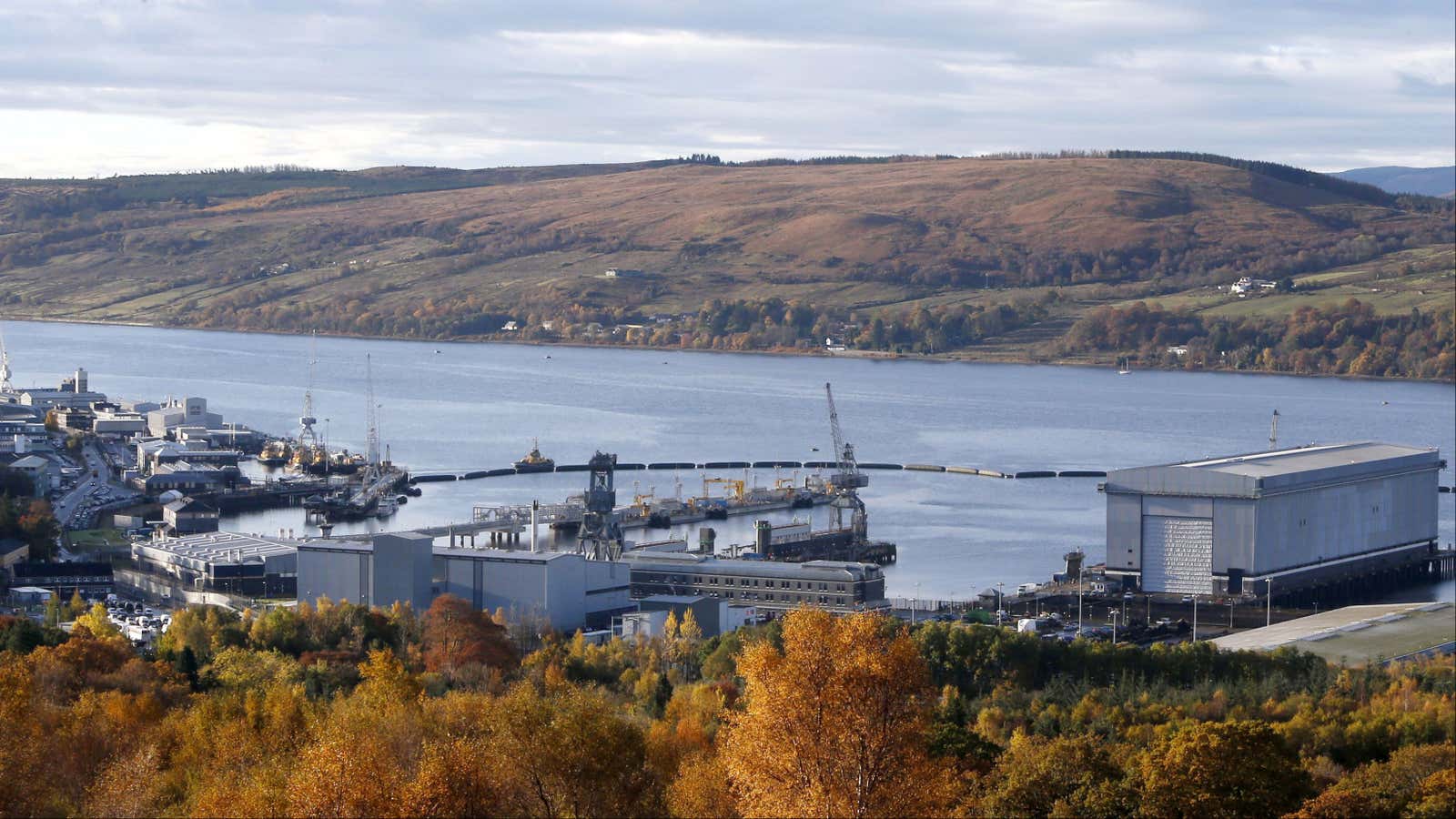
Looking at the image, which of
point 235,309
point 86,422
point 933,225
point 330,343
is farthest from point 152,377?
point 933,225

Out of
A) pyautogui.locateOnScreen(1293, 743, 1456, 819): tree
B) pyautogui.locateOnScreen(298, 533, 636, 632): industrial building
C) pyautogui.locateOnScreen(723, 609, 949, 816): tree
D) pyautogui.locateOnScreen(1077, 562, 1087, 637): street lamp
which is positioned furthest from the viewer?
pyautogui.locateOnScreen(1077, 562, 1087, 637): street lamp

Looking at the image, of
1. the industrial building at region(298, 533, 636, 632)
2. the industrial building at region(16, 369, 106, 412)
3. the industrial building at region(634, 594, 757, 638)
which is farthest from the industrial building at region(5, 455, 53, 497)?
the industrial building at region(634, 594, 757, 638)

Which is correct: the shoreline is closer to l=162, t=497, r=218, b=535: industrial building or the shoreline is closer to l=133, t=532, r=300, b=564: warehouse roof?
l=162, t=497, r=218, b=535: industrial building

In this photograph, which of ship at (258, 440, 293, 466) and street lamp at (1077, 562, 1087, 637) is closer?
street lamp at (1077, 562, 1087, 637)

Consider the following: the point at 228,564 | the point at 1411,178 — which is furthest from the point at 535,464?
the point at 1411,178

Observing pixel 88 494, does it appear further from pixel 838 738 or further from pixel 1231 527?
pixel 838 738

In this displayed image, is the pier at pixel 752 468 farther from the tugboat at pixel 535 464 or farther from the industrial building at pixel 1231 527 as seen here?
the industrial building at pixel 1231 527

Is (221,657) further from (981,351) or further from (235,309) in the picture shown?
(235,309)

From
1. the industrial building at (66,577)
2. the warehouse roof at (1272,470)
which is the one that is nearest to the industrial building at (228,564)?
the industrial building at (66,577)
